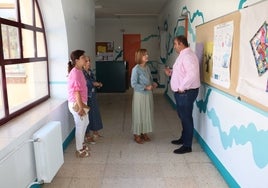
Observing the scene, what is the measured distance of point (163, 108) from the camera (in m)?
6.17

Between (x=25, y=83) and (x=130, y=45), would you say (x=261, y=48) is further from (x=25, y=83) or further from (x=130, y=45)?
(x=130, y=45)

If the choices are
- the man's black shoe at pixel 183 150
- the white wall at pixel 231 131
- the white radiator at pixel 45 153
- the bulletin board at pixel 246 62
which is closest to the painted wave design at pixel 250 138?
the white wall at pixel 231 131

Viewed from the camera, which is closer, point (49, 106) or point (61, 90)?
point (49, 106)

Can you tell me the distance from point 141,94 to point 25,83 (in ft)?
5.02

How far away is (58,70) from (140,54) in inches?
48.4

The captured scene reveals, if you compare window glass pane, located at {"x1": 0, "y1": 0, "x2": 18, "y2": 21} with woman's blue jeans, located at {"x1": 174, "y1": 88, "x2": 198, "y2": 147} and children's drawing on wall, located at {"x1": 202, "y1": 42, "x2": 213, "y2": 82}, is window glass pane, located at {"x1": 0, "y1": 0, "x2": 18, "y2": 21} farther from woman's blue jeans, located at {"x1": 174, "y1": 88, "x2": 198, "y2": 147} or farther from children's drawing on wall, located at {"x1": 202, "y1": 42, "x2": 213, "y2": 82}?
children's drawing on wall, located at {"x1": 202, "y1": 42, "x2": 213, "y2": 82}

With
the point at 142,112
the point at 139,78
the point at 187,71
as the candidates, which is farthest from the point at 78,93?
the point at 187,71

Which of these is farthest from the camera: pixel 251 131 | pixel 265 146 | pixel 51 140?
pixel 51 140

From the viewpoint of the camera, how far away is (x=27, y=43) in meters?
3.15

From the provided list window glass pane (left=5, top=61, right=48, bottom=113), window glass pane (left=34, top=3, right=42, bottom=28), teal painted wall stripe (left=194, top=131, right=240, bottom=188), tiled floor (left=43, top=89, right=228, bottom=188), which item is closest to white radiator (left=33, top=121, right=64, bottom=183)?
tiled floor (left=43, top=89, right=228, bottom=188)

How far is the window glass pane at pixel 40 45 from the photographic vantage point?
351 cm

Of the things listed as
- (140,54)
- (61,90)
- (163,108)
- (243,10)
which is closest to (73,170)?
(61,90)

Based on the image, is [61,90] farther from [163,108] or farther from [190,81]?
[163,108]

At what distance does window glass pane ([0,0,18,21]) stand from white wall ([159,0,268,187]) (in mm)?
2271
